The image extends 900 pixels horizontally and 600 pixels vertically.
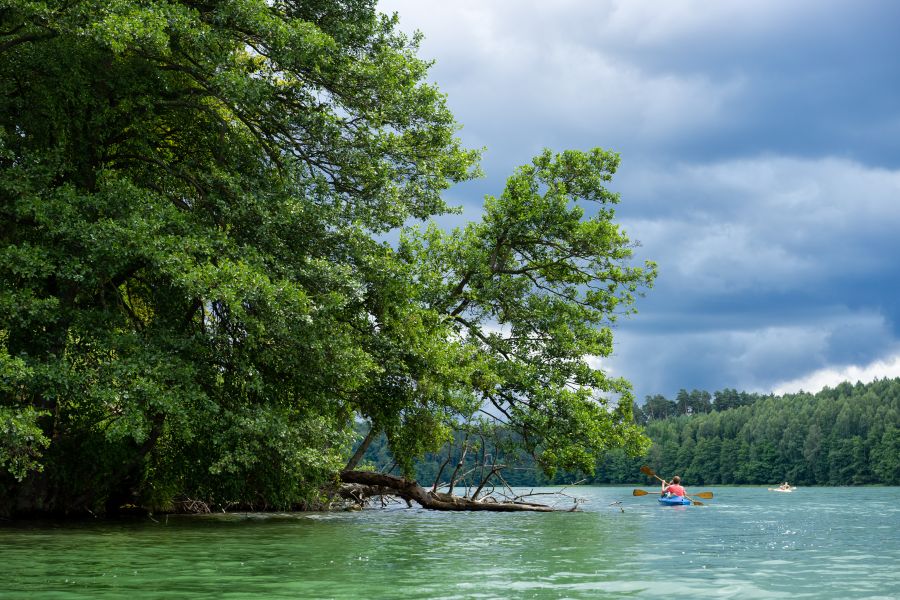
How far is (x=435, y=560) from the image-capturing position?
46.0 feet

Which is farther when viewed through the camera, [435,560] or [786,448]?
[786,448]

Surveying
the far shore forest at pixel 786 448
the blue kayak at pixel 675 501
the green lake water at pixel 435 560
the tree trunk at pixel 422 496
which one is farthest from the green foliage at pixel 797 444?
the green lake water at pixel 435 560

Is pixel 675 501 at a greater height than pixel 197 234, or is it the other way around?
pixel 197 234

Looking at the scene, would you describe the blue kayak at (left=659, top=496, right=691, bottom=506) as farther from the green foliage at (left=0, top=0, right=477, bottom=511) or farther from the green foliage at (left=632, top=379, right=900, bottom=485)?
the green foliage at (left=632, top=379, right=900, bottom=485)

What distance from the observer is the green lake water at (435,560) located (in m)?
10.6

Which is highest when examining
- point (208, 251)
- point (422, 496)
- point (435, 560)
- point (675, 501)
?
point (208, 251)

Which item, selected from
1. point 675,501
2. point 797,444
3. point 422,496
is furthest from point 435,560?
point 797,444

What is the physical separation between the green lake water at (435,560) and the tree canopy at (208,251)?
1845 mm

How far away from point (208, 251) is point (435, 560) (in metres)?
7.22

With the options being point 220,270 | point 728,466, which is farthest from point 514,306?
point 728,466

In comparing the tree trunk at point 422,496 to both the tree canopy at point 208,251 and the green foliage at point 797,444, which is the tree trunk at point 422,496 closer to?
the tree canopy at point 208,251

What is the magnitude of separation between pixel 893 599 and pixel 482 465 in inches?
777

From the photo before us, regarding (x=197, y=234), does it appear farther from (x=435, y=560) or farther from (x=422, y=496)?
(x=422, y=496)

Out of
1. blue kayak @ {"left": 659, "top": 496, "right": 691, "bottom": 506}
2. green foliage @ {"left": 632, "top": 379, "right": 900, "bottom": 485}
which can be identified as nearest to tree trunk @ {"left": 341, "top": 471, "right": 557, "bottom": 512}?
blue kayak @ {"left": 659, "top": 496, "right": 691, "bottom": 506}
